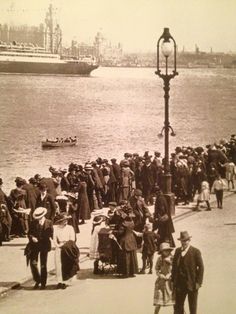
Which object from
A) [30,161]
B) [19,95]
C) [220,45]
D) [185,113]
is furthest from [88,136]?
[220,45]

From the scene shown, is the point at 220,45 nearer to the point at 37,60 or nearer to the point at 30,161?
the point at 30,161

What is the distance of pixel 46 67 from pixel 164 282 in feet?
217

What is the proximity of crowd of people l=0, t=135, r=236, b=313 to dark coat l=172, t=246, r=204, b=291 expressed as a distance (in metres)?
0.13

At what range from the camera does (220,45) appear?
10.8 m

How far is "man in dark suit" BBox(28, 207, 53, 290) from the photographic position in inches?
304

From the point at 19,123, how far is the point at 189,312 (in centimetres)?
3806

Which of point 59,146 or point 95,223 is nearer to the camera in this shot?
point 95,223

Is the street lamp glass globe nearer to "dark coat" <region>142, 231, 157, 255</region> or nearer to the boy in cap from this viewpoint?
"dark coat" <region>142, 231, 157, 255</region>

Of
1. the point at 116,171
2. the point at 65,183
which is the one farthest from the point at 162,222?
the point at 116,171

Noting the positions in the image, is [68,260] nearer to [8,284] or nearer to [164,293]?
[8,284]

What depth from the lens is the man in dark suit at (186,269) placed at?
252 inches

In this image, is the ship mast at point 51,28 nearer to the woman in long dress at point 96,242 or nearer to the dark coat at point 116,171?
the dark coat at point 116,171

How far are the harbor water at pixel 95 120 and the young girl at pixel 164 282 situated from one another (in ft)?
49.7

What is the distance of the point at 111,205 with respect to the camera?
28.0ft
